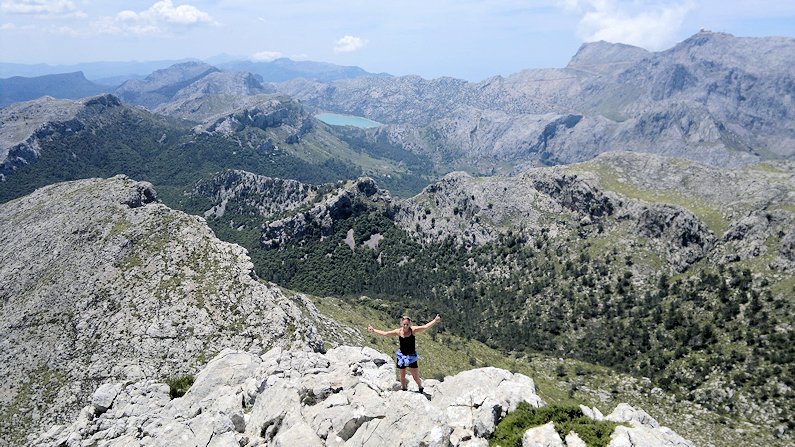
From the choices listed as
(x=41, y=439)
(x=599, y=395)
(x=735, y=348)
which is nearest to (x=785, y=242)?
(x=735, y=348)

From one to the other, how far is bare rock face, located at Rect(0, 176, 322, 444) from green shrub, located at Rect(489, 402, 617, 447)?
51414mm

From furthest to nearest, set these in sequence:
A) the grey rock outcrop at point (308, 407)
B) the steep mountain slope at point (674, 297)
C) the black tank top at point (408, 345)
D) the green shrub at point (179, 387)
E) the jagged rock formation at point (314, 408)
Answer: the steep mountain slope at point (674, 297) < the green shrub at point (179, 387) < the black tank top at point (408, 345) < the grey rock outcrop at point (308, 407) < the jagged rock formation at point (314, 408)

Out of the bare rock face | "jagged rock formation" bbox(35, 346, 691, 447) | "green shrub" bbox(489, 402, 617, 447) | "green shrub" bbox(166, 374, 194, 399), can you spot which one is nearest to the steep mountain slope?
the bare rock face

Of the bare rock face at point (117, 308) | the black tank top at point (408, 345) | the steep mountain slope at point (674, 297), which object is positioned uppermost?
the black tank top at point (408, 345)

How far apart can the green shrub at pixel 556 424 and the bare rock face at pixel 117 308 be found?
5141 centimetres

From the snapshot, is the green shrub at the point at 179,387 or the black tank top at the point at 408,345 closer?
the black tank top at the point at 408,345

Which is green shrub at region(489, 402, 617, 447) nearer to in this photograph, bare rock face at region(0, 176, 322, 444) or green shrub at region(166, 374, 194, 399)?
green shrub at region(166, 374, 194, 399)

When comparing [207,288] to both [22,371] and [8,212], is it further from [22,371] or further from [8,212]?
[8,212]

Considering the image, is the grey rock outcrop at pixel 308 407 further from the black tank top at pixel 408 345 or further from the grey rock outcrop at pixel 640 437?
the grey rock outcrop at pixel 640 437

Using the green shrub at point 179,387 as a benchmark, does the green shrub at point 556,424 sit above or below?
above

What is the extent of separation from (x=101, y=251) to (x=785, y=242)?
181299 mm

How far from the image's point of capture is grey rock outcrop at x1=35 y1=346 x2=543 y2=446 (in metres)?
30.5

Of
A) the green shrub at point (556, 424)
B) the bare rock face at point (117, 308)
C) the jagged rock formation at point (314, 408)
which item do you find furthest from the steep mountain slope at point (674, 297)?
the jagged rock formation at point (314, 408)

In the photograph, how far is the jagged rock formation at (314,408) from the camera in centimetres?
3016
